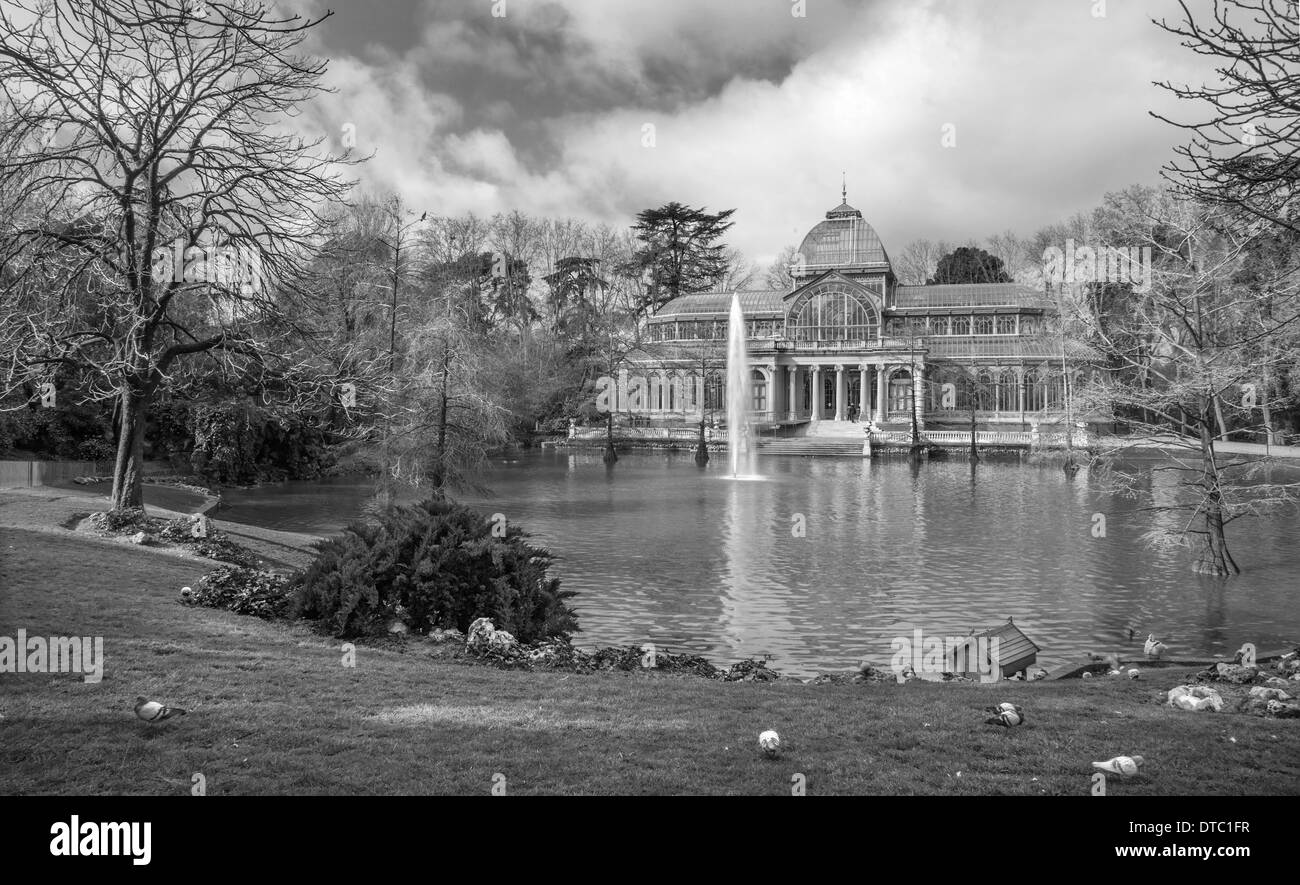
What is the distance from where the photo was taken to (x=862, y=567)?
18.0 meters

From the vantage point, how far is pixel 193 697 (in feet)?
21.7

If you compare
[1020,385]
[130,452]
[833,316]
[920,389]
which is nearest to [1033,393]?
[1020,385]

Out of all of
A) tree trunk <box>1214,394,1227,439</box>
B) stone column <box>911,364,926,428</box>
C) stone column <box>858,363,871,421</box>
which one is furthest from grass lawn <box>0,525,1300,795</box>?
stone column <box>858,363,871,421</box>

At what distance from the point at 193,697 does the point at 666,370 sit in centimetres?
6277

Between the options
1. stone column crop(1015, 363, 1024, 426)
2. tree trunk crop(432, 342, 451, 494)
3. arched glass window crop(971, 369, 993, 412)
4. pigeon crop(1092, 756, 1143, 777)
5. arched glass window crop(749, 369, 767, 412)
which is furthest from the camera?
arched glass window crop(749, 369, 767, 412)

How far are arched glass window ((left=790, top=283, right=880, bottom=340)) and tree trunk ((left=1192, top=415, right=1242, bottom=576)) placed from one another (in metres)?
54.2

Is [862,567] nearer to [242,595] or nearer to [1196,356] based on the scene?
[1196,356]

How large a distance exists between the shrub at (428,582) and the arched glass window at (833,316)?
6295 centimetres

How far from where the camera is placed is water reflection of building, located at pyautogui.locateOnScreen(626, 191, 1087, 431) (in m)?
67.0

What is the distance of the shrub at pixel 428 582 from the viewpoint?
395 inches

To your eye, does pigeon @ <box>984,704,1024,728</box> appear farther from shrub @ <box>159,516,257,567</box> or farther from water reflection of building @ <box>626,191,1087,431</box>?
water reflection of building @ <box>626,191,1087,431</box>

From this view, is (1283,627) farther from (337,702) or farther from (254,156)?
(254,156)

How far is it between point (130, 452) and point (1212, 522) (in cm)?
1982
